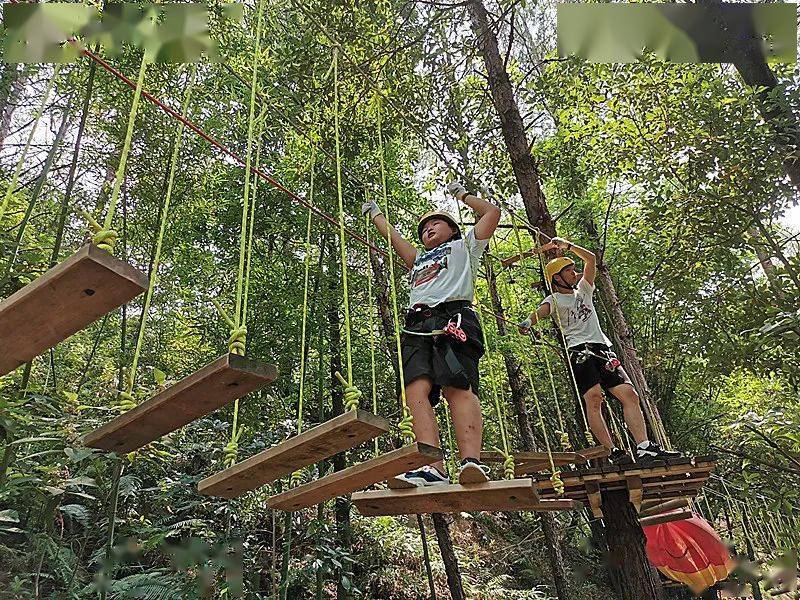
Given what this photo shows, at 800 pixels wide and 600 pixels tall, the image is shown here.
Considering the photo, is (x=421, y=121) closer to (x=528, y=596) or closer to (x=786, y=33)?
(x=786, y=33)

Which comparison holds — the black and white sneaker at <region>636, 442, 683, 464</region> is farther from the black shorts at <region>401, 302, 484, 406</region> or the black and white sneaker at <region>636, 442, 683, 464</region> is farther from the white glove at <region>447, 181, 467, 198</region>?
the white glove at <region>447, 181, 467, 198</region>

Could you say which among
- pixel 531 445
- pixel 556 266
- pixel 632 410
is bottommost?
pixel 632 410

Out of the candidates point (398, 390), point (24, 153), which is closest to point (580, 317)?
point (398, 390)

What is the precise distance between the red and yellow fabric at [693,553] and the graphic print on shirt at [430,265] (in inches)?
127

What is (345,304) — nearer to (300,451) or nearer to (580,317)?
(300,451)

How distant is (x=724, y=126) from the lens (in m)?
3.79

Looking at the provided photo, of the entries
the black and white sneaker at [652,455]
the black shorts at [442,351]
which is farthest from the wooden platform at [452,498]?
the black and white sneaker at [652,455]

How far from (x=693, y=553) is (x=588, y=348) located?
2.32 m

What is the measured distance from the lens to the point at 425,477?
205 centimetres

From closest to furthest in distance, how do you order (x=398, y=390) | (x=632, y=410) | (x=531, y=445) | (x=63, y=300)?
(x=63, y=300) < (x=632, y=410) < (x=398, y=390) < (x=531, y=445)

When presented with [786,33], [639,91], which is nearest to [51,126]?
[639,91]

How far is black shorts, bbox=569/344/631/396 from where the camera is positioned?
11.3 feet

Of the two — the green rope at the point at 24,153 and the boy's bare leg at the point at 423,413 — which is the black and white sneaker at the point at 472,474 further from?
the green rope at the point at 24,153

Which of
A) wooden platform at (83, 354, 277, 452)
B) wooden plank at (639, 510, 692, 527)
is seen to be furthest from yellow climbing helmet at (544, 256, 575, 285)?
wooden platform at (83, 354, 277, 452)
